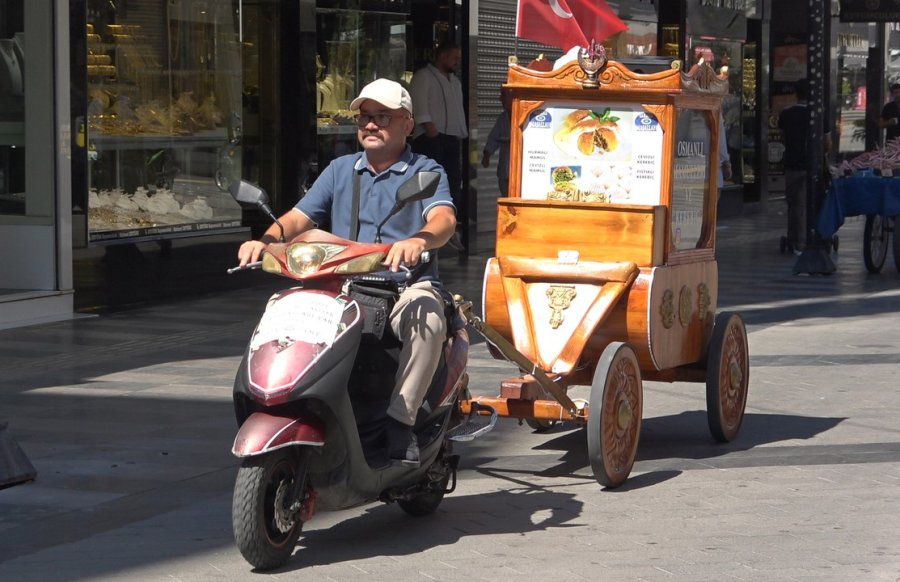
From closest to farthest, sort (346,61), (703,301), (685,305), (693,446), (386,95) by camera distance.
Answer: (386,95), (685,305), (693,446), (703,301), (346,61)

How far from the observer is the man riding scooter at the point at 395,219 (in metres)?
5.55

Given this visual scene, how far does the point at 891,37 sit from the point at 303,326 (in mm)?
30552

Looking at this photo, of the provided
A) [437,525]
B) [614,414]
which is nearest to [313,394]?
[437,525]

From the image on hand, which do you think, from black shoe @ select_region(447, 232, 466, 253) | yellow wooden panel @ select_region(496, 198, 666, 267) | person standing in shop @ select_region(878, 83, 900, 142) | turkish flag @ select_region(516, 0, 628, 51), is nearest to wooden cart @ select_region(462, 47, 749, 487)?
yellow wooden panel @ select_region(496, 198, 666, 267)

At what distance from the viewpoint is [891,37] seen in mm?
33719

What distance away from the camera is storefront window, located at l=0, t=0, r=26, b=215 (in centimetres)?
1187

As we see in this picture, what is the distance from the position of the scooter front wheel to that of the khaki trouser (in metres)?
0.43

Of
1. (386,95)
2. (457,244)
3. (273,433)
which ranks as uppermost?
(386,95)

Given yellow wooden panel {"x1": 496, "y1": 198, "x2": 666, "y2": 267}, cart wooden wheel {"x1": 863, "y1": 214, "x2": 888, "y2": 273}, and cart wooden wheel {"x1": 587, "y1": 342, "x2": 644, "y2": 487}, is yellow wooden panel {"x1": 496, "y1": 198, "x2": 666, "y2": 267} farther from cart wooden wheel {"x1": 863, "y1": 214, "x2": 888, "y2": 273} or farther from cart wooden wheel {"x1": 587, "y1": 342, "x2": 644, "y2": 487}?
cart wooden wheel {"x1": 863, "y1": 214, "x2": 888, "y2": 273}

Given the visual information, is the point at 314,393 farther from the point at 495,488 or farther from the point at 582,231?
the point at 582,231

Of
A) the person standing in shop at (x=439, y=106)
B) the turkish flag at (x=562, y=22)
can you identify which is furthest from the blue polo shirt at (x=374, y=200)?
the person standing in shop at (x=439, y=106)

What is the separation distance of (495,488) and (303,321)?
180 centimetres

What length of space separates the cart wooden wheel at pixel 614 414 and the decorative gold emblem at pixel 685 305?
58 centimetres

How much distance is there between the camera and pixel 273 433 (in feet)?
16.8
